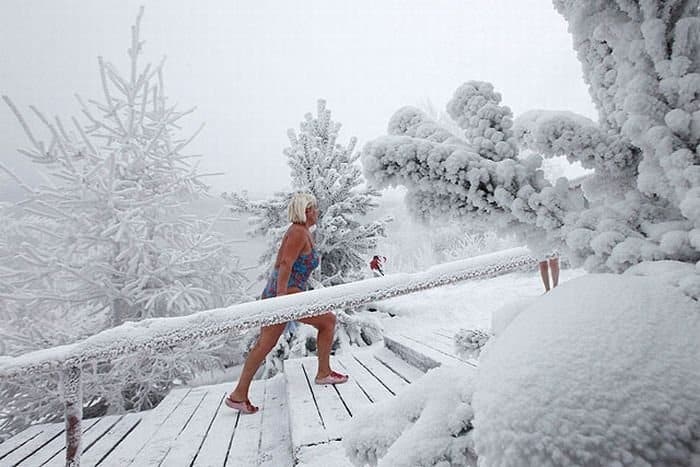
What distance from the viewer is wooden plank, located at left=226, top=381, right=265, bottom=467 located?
2.16 m

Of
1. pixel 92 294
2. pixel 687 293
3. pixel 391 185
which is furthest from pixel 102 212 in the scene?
pixel 687 293

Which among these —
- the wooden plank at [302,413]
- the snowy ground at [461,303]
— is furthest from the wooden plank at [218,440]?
the snowy ground at [461,303]

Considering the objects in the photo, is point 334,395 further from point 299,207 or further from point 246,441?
point 299,207

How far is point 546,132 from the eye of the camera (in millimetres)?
665

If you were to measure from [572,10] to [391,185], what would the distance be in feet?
1.53

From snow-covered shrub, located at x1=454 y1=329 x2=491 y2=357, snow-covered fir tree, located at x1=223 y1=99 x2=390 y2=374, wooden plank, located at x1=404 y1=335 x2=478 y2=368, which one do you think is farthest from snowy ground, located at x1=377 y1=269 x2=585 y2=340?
snow-covered shrub, located at x1=454 y1=329 x2=491 y2=357

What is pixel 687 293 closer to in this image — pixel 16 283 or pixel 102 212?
pixel 102 212

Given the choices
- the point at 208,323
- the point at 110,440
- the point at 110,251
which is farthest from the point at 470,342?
the point at 110,251

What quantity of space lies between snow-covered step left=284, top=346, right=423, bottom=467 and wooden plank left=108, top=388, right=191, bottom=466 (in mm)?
973

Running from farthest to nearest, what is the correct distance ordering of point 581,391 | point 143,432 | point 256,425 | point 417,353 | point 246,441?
point 417,353
point 143,432
point 256,425
point 246,441
point 581,391

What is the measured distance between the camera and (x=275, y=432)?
247 cm

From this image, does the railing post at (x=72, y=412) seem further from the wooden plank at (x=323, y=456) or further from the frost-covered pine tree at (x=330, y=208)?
the frost-covered pine tree at (x=330, y=208)

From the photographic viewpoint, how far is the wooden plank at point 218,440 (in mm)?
2168

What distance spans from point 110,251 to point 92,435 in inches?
133
